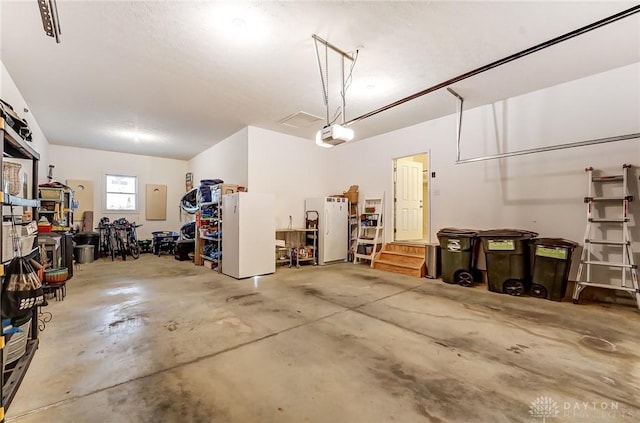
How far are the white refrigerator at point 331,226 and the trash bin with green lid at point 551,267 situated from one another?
12.8 ft

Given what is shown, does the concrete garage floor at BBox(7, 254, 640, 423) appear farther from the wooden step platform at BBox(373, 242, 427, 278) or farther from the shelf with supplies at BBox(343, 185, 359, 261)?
the shelf with supplies at BBox(343, 185, 359, 261)

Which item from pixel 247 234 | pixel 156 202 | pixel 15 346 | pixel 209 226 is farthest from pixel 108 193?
pixel 15 346

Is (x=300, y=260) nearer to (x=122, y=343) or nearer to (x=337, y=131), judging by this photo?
(x=337, y=131)

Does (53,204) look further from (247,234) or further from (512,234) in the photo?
(512,234)

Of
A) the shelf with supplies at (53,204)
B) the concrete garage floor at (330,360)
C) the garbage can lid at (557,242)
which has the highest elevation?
the shelf with supplies at (53,204)

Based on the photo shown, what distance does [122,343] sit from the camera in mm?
2537

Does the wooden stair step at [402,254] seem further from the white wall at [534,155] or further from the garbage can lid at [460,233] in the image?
the garbage can lid at [460,233]

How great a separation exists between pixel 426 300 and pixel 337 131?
106 inches

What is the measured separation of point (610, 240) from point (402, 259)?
318 centimetres

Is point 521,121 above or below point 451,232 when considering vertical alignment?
above

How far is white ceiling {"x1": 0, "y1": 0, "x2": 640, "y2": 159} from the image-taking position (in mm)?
2721

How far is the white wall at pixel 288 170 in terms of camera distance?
6.26m

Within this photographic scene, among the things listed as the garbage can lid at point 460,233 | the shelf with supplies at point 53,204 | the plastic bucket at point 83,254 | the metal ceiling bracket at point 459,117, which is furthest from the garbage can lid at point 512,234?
the plastic bucket at point 83,254

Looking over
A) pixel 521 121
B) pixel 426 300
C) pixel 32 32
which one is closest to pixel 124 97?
pixel 32 32
